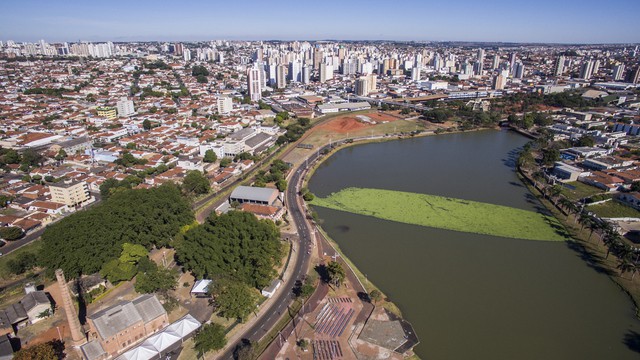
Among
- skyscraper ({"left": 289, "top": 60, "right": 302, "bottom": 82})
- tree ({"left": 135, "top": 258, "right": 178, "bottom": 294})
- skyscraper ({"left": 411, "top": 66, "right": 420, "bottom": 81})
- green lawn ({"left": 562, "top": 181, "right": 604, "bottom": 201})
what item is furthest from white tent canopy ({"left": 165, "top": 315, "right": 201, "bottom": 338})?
skyscraper ({"left": 411, "top": 66, "right": 420, "bottom": 81})

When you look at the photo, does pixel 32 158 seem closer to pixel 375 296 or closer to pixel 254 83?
pixel 375 296

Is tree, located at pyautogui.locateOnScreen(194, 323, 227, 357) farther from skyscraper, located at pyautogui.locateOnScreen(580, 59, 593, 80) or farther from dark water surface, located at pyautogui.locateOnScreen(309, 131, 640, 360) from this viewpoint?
skyscraper, located at pyautogui.locateOnScreen(580, 59, 593, 80)

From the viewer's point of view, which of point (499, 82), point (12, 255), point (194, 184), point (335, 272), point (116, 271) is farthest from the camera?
point (499, 82)

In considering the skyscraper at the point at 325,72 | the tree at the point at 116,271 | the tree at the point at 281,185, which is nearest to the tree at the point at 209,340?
the tree at the point at 116,271

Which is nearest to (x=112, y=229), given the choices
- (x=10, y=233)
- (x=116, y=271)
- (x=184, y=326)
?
(x=116, y=271)

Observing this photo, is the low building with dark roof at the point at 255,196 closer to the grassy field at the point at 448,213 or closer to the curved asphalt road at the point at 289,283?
the curved asphalt road at the point at 289,283

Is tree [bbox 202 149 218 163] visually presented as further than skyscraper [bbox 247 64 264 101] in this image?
No
